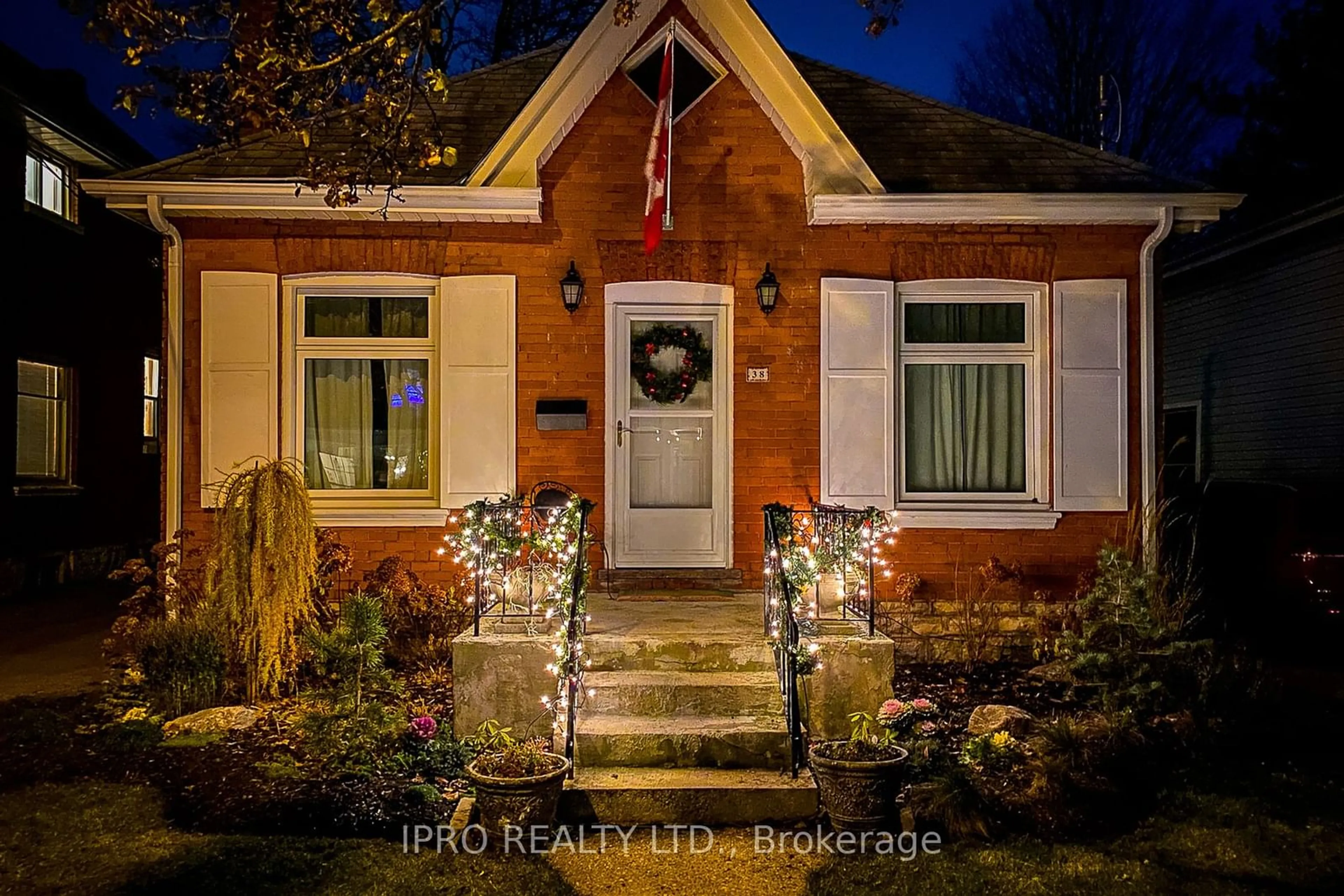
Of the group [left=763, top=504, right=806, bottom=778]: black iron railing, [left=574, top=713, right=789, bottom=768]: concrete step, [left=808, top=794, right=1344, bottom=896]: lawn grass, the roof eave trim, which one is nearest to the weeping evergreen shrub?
[left=574, top=713, right=789, bottom=768]: concrete step

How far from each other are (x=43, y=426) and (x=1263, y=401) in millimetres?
15261

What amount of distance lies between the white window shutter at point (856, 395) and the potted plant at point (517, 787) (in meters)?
3.91

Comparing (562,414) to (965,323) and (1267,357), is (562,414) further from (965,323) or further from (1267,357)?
(1267,357)

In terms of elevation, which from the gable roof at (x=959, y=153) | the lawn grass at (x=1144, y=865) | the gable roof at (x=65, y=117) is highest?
the gable roof at (x=65, y=117)

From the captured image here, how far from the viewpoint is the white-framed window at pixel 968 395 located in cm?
835

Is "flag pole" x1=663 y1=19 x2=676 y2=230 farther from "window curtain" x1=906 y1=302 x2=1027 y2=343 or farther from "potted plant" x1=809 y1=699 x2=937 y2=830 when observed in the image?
"potted plant" x1=809 y1=699 x2=937 y2=830

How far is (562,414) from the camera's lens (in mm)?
7977

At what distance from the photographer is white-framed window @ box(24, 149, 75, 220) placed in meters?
12.7

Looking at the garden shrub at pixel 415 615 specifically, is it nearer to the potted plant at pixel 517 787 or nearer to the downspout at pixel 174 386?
the downspout at pixel 174 386

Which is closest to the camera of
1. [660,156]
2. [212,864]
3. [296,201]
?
[212,864]

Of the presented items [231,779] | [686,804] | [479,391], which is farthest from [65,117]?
[686,804]

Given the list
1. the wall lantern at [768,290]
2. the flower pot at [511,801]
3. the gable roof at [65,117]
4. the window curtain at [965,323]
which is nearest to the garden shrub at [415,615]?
the flower pot at [511,801]

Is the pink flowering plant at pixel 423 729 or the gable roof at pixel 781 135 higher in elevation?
the gable roof at pixel 781 135

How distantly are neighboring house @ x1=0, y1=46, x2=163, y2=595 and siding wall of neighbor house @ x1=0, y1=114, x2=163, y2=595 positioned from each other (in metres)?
0.02
